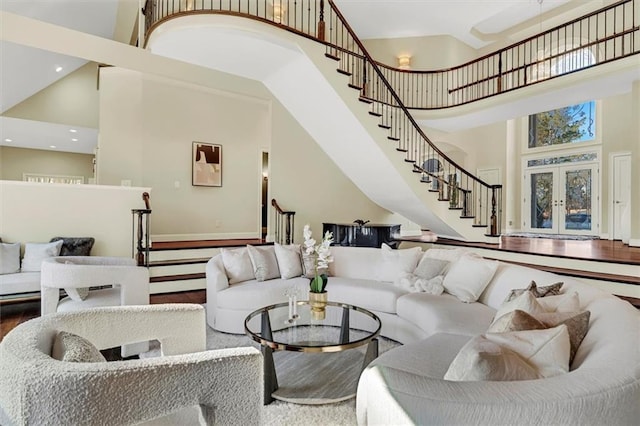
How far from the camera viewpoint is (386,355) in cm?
203

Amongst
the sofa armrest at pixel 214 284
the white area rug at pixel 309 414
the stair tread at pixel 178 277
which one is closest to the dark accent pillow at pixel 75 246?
the stair tread at pixel 178 277

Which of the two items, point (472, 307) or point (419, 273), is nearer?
point (472, 307)

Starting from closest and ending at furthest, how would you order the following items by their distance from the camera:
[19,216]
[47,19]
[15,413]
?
[15,413], [19,216], [47,19]

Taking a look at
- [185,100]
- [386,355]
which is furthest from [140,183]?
[386,355]

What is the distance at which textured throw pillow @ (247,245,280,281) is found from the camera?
388 centimetres

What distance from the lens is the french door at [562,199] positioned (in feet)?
28.3

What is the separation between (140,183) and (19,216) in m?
2.07

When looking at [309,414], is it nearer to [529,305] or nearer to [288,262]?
[529,305]

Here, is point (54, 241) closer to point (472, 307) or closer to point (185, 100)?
point (185, 100)

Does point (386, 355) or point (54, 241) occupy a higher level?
point (54, 241)

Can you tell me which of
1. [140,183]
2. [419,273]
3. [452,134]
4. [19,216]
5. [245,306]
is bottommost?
[245,306]

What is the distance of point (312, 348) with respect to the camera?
2.19 m

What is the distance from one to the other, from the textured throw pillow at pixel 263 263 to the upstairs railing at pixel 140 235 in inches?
70.4

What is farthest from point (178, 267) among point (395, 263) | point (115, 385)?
point (115, 385)
